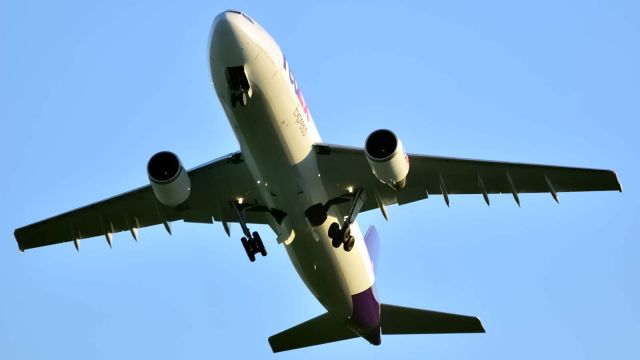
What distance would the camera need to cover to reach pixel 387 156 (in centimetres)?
2170

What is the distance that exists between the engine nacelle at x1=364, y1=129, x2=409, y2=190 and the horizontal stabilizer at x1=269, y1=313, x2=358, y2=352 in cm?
707

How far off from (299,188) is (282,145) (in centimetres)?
132

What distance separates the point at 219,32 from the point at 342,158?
4.66 meters

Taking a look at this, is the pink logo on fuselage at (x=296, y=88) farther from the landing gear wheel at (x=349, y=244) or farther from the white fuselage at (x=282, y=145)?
the landing gear wheel at (x=349, y=244)

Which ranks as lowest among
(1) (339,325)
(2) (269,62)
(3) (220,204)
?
(1) (339,325)

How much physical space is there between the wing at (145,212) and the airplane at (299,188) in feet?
0.11

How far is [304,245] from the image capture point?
2333 centimetres

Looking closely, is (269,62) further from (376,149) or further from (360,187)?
(360,187)

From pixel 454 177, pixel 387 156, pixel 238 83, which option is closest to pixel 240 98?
pixel 238 83

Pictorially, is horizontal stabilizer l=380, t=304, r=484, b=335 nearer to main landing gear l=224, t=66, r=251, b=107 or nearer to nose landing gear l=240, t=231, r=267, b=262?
nose landing gear l=240, t=231, r=267, b=262

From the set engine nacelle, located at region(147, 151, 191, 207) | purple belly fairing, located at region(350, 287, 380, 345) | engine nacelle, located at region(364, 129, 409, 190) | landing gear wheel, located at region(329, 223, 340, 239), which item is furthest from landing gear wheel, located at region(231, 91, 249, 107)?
purple belly fairing, located at region(350, 287, 380, 345)

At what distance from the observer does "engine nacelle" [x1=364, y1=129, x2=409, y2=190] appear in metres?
21.7

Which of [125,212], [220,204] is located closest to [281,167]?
[220,204]

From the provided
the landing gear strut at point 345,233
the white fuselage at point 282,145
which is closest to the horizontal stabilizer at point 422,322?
the white fuselage at point 282,145
